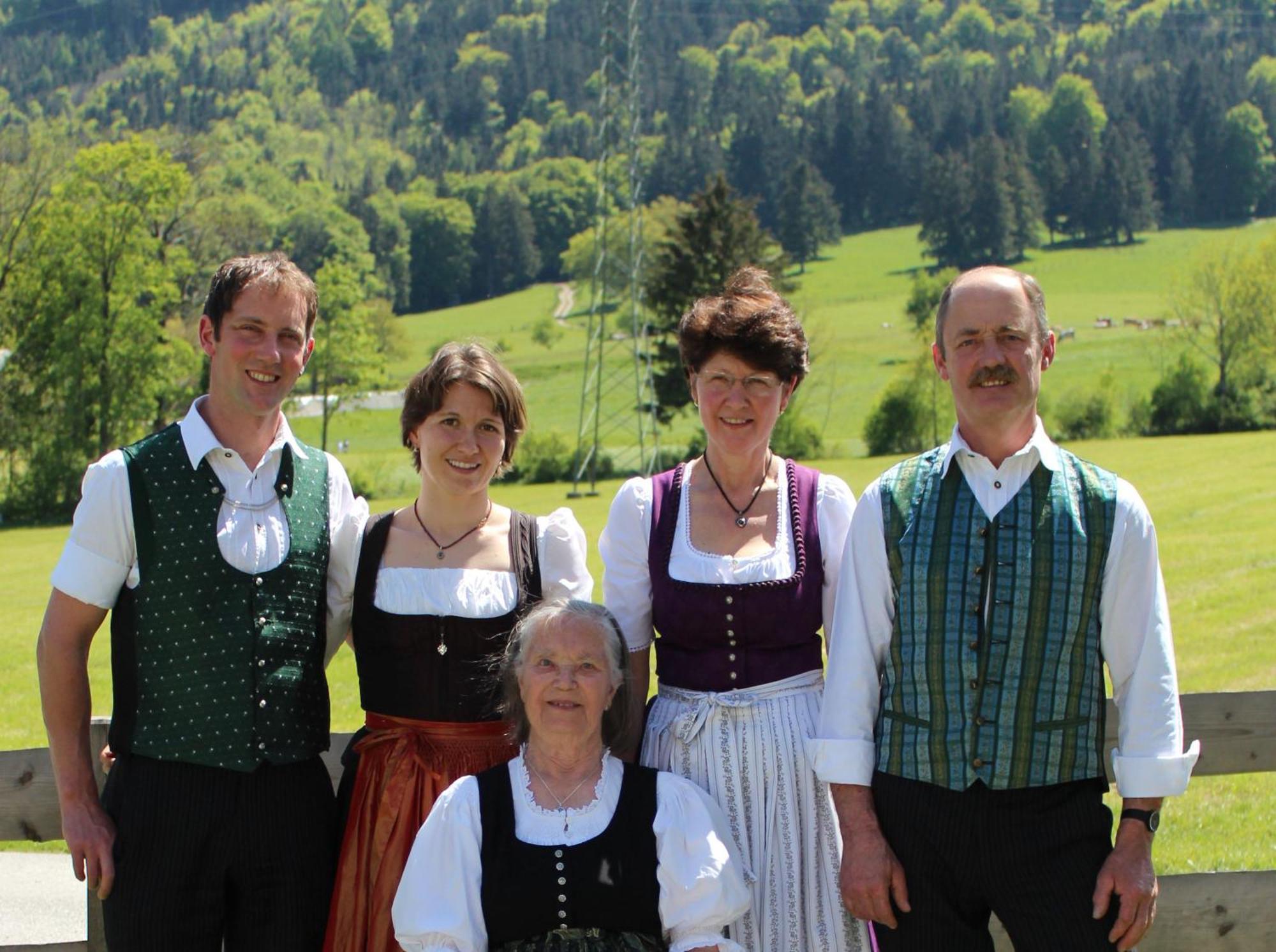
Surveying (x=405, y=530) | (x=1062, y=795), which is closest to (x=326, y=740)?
(x=405, y=530)

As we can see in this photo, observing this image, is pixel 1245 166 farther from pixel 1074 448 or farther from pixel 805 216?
pixel 1074 448

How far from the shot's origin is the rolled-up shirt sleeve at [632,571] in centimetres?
314

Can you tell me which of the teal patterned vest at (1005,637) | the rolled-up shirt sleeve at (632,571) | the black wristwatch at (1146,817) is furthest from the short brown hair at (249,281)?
the black wristwatch at (1146,817)

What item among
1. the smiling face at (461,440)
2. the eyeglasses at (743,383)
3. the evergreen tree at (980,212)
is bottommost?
the smiling face at (461,440)

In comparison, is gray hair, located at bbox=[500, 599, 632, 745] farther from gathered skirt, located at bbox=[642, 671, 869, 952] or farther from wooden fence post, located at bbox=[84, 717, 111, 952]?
wooden fence post, located at bbox=[84, 717, 111, 952]

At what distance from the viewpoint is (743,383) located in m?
3.13

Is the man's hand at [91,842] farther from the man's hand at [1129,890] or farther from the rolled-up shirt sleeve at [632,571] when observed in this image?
the man's hand at [1129,890]

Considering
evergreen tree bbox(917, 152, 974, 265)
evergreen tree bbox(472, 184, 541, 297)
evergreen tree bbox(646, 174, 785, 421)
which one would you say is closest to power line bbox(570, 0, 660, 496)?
evergreen tree bbox(646, 174, 785, 421)

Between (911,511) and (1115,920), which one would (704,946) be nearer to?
(1115,920)

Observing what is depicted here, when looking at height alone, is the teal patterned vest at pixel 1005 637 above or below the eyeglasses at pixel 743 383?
below

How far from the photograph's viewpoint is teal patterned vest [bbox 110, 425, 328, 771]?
281 cm

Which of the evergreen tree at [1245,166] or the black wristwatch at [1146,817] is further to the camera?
the evergreen tree at [1245,166]

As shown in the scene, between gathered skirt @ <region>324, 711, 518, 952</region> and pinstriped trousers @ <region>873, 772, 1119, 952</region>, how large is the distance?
964mm

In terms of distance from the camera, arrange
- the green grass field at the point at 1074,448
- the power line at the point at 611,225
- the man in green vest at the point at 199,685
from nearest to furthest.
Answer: the man in green vest at the point at 199,685, the green grass field at the point at 1074,448, the power line at the point at 611,225
